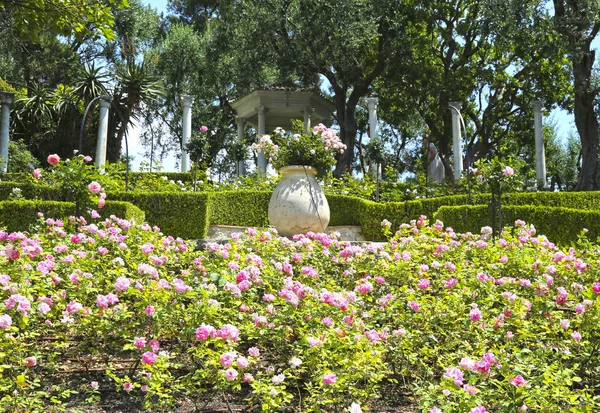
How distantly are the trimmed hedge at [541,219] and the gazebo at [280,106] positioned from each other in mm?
11184

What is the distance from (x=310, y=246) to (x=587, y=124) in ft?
47.6

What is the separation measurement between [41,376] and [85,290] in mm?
597

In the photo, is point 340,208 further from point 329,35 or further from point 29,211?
point 329,35

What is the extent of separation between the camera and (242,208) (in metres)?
13.0

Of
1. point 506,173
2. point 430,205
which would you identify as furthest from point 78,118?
point 506,173

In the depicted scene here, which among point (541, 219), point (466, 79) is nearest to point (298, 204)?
point (541, 219)

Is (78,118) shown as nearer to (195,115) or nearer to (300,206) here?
(195,115)

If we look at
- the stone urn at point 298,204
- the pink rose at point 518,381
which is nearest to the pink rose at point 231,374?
the pink rose at point 518,381

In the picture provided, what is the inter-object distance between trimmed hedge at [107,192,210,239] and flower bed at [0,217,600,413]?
20.0ft

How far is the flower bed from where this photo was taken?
3027mm

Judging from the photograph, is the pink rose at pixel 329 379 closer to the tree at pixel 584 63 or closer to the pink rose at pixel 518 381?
the pink rose at pixel 518 381

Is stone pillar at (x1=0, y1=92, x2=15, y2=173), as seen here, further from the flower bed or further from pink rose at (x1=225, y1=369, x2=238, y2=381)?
pink rose at (x1=225, y1=369, x2=238, y2=381)

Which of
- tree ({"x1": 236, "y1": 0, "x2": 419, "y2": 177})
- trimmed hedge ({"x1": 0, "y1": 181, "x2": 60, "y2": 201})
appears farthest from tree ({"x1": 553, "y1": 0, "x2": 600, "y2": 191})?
trimmed hedge ({"x1": 0, "y1": 181, "x2": 60, "y2": 201})

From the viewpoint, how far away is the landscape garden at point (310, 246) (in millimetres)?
3283
